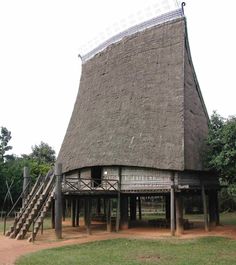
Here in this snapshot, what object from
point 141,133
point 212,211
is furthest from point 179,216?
point 141,133

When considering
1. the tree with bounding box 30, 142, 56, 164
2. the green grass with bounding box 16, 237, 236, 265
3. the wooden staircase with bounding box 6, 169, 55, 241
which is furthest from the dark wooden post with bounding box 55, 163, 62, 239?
the tree with bounding box 30, 142, 56, 164

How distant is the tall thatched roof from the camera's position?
1969 centimetres

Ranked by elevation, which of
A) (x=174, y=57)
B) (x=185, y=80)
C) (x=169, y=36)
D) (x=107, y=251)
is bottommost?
(x=107, y=251)

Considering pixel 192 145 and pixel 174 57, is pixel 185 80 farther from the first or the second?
pixel 192 145

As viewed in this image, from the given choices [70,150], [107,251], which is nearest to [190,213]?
[70,150]

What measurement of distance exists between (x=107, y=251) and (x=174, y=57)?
11.6 metres

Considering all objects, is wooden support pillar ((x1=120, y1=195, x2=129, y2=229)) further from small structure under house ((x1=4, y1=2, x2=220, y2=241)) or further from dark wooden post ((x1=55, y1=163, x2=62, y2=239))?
dark wooden post ((x1=55, y1=163, x2=62, y2=239))

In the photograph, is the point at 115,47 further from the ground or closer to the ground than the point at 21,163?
further from the ground

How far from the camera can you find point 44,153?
2259 inches

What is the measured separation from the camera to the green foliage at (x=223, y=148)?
715 inches

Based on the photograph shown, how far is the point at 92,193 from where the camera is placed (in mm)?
18906

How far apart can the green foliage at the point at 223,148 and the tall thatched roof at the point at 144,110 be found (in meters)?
0.71

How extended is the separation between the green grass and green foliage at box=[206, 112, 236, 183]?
3313mm

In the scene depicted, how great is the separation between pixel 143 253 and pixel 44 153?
4505 centimetres
